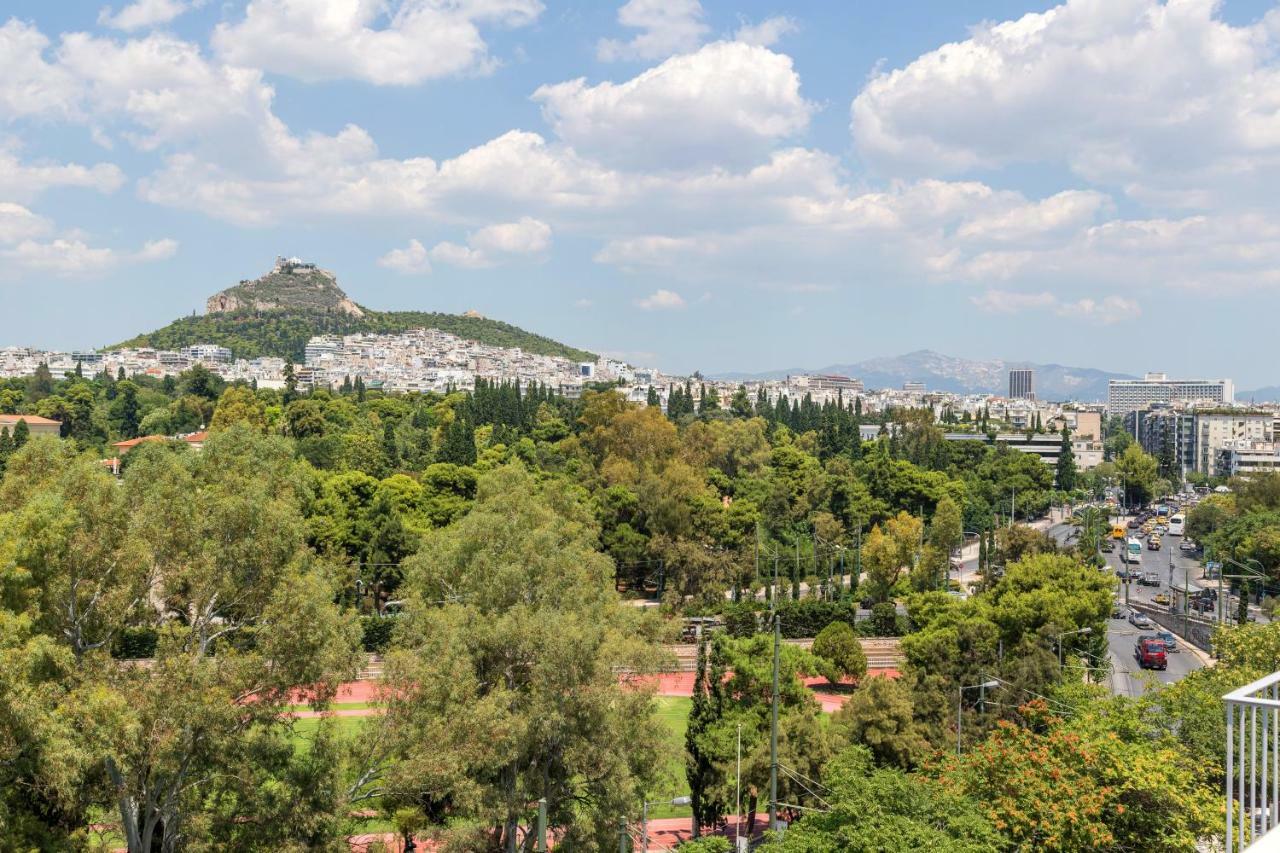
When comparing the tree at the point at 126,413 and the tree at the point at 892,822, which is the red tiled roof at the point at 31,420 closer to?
the tree at the point at 126,413

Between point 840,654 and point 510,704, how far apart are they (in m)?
19.2

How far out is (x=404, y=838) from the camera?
2150cm

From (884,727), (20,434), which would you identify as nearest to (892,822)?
(884,727)

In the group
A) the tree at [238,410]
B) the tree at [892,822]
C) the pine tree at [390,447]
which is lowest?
the tree at [892,822]

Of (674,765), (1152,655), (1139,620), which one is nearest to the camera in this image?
(674,765)

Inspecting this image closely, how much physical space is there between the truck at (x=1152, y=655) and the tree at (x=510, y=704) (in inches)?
913

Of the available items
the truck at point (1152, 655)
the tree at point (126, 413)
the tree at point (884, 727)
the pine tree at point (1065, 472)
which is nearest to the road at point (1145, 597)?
the truck at point (1152, 655)

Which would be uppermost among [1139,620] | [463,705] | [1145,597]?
[463,705]

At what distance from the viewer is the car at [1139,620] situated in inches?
1793

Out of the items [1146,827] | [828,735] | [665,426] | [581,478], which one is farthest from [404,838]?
[665,426]

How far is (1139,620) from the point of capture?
46188mm

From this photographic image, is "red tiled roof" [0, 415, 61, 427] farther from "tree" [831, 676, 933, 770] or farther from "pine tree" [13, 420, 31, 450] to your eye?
"tree" [831, 676, 933, 770]

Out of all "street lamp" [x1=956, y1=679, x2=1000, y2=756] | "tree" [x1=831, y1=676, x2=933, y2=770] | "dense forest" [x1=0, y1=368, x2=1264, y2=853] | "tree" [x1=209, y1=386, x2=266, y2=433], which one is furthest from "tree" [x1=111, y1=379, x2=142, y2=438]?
"street lamp" [x1=956, y1=679, x2=1000, y2=756]

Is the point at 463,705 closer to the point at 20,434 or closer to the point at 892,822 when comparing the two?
the point at 892,822
